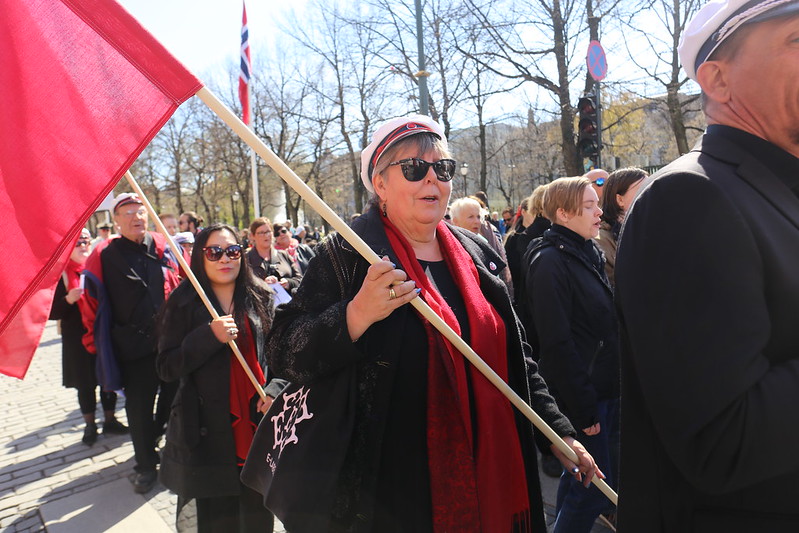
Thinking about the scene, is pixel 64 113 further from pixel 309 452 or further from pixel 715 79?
pixel 715 79

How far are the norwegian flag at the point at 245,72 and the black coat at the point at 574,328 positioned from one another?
6513 mm

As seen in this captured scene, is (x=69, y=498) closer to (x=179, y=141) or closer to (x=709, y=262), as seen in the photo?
(x=709, y=262)

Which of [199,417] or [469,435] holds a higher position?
[469,435]

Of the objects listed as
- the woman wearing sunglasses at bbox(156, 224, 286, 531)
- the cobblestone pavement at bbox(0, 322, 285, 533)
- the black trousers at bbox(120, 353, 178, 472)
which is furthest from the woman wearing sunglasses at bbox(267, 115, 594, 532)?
the black trousers at bbox(120, 353, 178, 472)

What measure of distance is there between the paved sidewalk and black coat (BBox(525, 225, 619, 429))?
111 centimetres

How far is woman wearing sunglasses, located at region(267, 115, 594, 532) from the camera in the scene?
181cm

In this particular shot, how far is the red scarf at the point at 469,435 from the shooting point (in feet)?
6.01

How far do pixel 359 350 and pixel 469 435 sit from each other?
→ 1.54 ft

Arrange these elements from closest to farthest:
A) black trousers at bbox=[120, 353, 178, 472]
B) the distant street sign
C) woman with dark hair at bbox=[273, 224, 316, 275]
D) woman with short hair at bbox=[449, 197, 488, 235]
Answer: black trousers at bbox=[120, 353, 178, 472] → woman with short hair at bbox=[449, 197, 488, 235] → woman with dark hair at bbox=[273, 224, 316, 275] → the distant street sign

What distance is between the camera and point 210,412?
313 centimetres

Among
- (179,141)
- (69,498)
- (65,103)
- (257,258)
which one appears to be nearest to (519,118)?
(257,258)

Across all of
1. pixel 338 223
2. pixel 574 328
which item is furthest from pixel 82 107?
pixel 574 328

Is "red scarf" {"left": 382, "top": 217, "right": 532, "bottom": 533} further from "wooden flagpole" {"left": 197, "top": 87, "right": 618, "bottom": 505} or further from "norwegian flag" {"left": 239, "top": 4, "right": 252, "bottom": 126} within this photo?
"norwegian flag" {"left": 239, "top": 4, "right": 252, "bottom": 126}

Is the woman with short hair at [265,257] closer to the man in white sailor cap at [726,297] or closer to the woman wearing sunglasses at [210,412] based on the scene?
the woman wearing sunglasses at [210,412]
